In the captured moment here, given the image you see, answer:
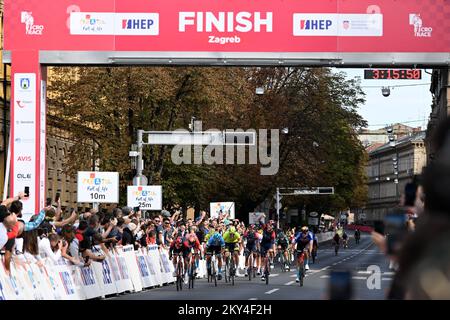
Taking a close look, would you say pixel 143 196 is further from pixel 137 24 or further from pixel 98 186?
pixel 137 24

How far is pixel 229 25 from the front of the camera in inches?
1021

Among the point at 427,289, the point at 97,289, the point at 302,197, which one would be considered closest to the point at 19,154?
the point at 97,289

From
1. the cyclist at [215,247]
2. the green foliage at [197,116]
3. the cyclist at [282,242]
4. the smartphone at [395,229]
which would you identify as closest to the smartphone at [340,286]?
the smartphone at [395,229]

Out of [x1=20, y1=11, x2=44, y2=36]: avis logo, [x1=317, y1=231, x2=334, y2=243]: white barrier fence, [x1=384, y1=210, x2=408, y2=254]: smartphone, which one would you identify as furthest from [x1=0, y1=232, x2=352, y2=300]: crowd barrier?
[x1=317, y1=231, x2=334, y2=243]: white barrier fence

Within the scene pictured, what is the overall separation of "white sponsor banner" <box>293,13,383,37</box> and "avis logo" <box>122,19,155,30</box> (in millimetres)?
3377

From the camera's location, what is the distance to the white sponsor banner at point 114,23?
85.6ft

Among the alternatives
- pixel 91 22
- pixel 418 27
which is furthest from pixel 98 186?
pixel 418 27

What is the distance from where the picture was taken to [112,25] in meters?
26.1

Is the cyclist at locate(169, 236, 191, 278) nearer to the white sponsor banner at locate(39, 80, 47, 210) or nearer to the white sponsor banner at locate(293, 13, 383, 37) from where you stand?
the white sponsor banner at locate(39, 80, 47, 210)

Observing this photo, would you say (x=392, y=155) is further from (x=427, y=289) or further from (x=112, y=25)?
(x=427, y=289)

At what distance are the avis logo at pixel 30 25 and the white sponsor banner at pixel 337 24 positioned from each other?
19.5 feet

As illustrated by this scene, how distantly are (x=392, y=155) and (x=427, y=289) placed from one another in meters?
184

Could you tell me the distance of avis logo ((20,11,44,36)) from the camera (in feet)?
85.7
